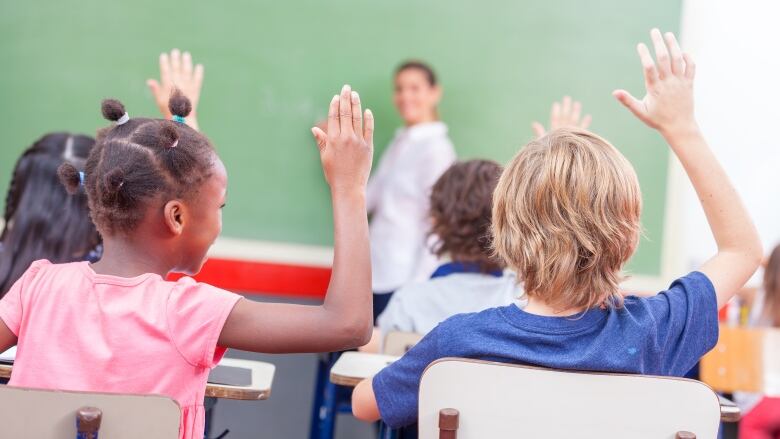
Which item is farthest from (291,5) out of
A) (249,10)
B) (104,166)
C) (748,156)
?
(104,166)

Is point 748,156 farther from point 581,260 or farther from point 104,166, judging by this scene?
point 104,166

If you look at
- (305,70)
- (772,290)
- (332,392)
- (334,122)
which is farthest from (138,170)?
(772,290)

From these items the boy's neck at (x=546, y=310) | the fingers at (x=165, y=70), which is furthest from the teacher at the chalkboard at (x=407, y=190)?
the boy's neck at (x=546, y=310)

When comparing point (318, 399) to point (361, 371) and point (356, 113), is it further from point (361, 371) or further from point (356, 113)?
point (356, 113)

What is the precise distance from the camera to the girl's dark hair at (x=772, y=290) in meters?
3.15

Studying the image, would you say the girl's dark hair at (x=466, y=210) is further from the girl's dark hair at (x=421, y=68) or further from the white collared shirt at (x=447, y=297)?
the girl's dark hair at (x=421, y=68)

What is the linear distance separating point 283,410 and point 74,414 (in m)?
2.69

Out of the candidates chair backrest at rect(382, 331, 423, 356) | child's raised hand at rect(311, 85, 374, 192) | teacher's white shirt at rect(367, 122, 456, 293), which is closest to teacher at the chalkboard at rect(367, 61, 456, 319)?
teacher's white shirt at rect(367, 122, 456, 293)

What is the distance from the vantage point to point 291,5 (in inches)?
142

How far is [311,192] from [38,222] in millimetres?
1523

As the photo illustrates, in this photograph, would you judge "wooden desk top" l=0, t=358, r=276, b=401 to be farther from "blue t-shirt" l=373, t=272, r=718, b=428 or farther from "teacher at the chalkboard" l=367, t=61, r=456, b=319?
"teacher at the chalkboard" l=367, t=61, r=456, b=319

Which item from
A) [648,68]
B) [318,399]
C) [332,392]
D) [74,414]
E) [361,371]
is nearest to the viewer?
[74,414]

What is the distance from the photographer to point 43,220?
2.28 m

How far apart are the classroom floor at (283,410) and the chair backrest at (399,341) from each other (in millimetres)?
1678
